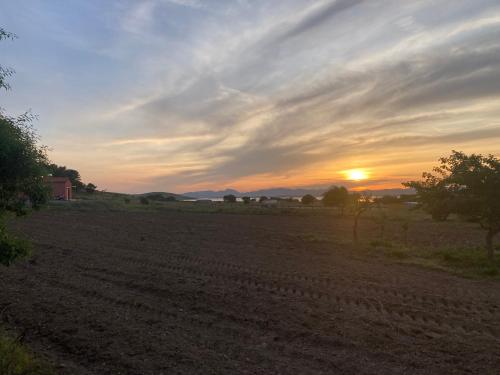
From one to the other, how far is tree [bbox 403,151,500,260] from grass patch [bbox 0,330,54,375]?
15.5m

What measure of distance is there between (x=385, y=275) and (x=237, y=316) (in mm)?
7401

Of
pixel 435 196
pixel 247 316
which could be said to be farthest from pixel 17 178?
pixel 435 196

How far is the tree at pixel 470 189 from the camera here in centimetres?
1639

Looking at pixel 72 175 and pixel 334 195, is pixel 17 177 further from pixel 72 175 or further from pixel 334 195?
pixel 72 175

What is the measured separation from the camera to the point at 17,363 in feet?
19.5

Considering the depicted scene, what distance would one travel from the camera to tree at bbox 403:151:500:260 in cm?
1639

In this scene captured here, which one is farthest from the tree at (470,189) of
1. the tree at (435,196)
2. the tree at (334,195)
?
the tree at (334,195)

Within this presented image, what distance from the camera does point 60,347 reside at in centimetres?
738

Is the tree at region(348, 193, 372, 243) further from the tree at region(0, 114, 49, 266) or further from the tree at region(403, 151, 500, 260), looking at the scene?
the tree at region(0, 114, 49, 266)

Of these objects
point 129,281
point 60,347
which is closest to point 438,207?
point 129,281

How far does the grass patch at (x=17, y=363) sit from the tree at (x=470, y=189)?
15549 millimetres

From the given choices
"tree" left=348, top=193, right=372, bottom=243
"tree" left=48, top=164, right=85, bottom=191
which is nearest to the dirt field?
"tree" left=348, top=193, right=372, bottom=243

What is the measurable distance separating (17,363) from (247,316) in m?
4.79

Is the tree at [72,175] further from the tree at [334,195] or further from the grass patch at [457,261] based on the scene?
the grass patch at [457,261]
